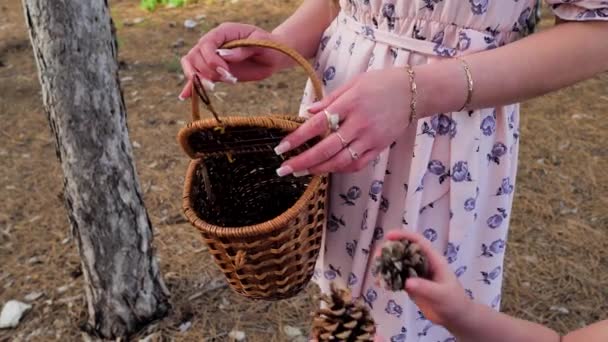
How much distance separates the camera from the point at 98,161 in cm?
197

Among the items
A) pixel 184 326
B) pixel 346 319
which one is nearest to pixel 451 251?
pixel 346 319

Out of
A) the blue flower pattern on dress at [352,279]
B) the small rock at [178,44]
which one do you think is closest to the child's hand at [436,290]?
the blue flower pattern on dress at [352,279]

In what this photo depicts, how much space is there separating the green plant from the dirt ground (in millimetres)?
900

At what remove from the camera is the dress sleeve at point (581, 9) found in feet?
3.14

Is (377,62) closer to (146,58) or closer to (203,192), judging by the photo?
(203,192)

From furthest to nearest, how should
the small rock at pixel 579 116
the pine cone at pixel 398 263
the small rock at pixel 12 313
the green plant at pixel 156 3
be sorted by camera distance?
1. the green plant at pixel 156 3
2. the small rock at pixel 579 116
3. the small rock at pixel 12 313
4. the pine cone at pixel 398 263

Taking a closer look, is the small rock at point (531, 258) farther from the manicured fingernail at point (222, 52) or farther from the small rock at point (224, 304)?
the manicured fingernail at point (222, 52)

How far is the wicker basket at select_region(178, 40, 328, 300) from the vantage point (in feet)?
3.59

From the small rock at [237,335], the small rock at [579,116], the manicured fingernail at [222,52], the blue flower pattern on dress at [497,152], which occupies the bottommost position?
the small rock at [237,335]

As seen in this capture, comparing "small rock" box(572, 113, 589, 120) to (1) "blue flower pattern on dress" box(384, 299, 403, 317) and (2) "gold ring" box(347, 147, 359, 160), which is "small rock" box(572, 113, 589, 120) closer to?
(1) "blue flower pattern on dress" box(384, 299, 403, 317)

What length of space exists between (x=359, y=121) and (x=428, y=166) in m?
0.30

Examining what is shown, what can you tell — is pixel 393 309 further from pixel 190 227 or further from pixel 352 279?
pixel 190 227

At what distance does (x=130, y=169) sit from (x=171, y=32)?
314 cm

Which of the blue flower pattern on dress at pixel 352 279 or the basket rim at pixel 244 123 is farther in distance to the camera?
the blue flower pattern on dress at pixel 352 279
